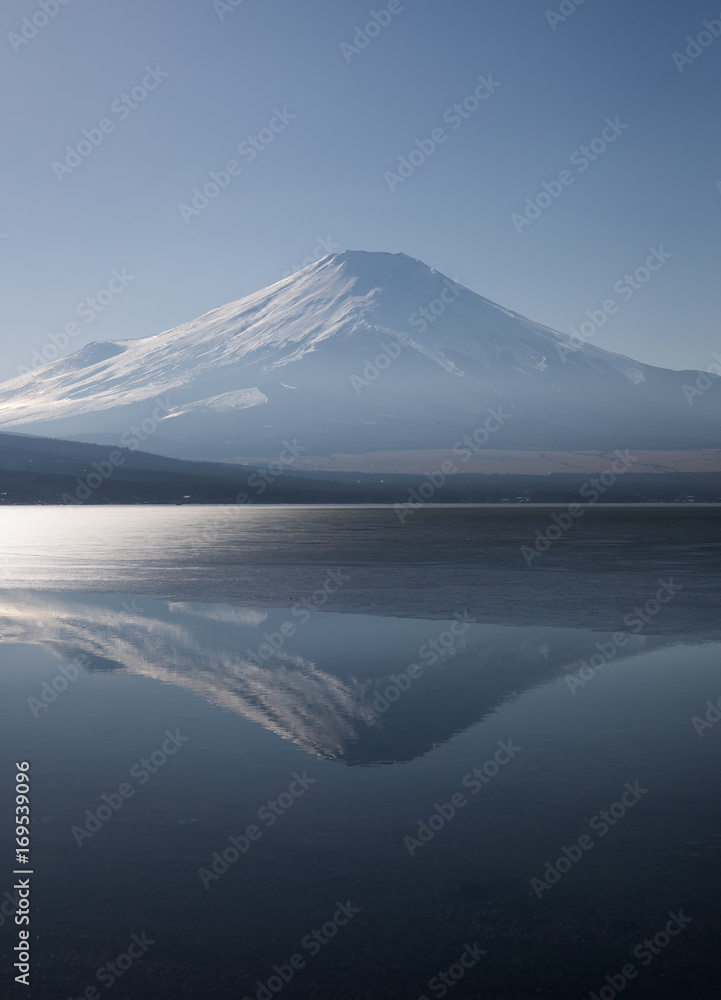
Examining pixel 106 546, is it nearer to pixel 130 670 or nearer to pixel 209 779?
pixel 130 670

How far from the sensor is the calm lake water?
5898 mm

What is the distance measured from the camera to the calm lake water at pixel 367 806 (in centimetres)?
590

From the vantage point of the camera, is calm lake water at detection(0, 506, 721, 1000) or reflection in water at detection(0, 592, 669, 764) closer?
calm lake water at detection(0, 506, 721, 1000)

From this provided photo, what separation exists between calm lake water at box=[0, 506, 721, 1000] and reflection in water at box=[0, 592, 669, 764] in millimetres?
79

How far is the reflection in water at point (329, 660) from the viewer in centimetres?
1168

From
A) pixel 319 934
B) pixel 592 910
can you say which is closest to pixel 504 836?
pixel 592 910

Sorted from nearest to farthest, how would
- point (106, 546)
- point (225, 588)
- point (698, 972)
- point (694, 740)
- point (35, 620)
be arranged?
point (698, 972) < point (694, 740) < point (35, 620) < point (225, 588) < point (106, 546)

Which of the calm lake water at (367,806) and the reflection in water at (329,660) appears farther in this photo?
the reflection in water at (329,660)

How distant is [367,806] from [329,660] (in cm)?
728

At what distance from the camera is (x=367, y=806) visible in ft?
28.2

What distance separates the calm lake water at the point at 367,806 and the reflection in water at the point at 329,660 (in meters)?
0.08

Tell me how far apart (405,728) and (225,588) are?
1663 centimetres

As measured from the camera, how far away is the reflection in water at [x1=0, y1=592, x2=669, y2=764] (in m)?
11.7

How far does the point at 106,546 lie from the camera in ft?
161
